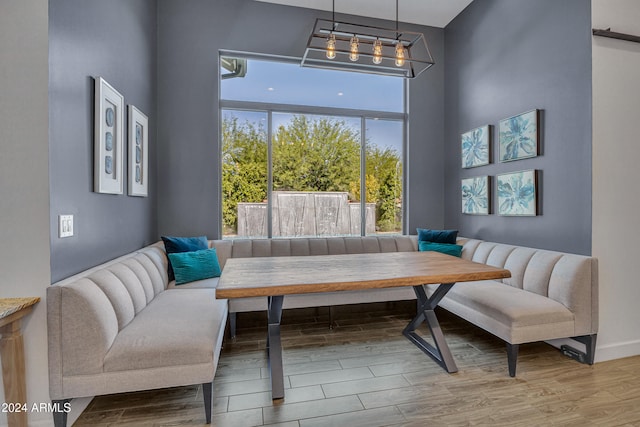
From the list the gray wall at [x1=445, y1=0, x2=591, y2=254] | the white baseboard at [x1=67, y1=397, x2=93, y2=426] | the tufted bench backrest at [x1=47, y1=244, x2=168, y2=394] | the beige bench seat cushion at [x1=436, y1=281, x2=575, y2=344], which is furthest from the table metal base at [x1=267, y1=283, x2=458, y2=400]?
the gray wall at [x1=445, y1=0, x2=591, y2=254]

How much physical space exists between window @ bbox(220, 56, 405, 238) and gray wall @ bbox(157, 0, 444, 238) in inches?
6.9

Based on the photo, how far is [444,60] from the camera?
4.25m

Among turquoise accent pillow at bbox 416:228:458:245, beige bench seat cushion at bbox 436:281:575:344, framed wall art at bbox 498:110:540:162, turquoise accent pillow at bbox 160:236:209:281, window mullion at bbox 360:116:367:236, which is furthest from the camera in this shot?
window mullion at bbox 360:116:367:236

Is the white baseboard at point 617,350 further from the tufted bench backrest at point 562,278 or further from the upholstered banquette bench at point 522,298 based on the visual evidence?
the tufted bench backrest at point 562,278

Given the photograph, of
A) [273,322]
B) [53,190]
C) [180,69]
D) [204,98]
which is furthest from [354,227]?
[53,190]

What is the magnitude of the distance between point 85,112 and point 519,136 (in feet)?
11.6

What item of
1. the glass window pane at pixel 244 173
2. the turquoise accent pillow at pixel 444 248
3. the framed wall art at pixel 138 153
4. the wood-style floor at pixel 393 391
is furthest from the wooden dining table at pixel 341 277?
the glass window pane at pixel 244 173

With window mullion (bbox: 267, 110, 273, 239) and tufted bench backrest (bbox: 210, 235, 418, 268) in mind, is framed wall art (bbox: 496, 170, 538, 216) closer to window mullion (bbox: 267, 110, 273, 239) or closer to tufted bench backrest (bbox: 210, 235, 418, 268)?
tufted bench backrest (bbox: 210, 235, 418, 268)

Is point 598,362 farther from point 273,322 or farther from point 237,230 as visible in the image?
point 237,230

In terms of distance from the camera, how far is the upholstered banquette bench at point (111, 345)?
1.58 metres

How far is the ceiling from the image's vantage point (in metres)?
3.66

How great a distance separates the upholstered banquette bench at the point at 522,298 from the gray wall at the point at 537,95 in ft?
0.82

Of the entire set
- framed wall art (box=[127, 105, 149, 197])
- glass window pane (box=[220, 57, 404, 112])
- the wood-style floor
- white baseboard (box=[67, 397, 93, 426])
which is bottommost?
the wood-style floor

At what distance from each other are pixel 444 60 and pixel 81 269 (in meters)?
4.59
